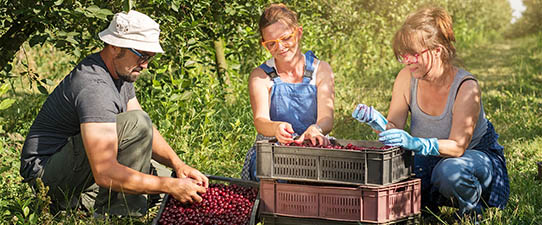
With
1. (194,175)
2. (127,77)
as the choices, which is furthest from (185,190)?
(127,77)

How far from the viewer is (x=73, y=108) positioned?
346cm

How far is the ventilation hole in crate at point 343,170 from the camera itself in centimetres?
312

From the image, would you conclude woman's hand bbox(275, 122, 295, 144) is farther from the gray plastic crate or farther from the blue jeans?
the blue jeans

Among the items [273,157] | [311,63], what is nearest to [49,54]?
[311,63]

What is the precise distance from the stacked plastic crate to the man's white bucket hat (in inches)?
34.8

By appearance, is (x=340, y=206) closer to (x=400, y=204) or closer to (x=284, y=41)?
(x=400, y=204)

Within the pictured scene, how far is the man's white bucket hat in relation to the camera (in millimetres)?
3438

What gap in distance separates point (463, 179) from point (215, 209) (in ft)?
4.63

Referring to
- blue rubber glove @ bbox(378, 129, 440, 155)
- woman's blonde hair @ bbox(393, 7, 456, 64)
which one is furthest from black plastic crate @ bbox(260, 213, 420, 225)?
woman's blonde hair @ bbox(393, 7, 456, 64)

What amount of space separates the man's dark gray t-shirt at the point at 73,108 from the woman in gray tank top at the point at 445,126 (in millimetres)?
1386

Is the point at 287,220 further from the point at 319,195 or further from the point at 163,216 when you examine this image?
the point at 163,216

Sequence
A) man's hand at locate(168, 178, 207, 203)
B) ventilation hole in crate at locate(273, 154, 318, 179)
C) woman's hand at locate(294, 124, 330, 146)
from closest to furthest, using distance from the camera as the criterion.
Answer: ventilation hole in crate at locate(273, 154, 318, 179)
man's hand at locate(168, 178, 207, 203)
woman's hand at locate(294, 124, 330, 146)

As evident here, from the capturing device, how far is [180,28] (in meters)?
4.97

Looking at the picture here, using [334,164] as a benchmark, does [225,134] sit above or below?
below
